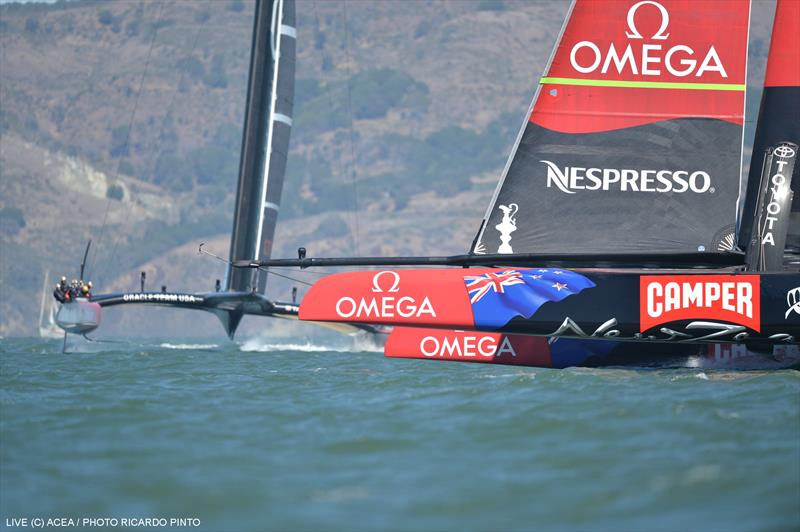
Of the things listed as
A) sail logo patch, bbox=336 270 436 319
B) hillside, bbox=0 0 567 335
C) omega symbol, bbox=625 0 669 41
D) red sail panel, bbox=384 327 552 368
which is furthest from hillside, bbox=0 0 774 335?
omega symbol, bbox=625 0 669 41

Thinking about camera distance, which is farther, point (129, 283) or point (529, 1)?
point (529, 1)

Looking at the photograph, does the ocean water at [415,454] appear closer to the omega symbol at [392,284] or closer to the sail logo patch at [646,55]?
the omega symbol at [392,284]

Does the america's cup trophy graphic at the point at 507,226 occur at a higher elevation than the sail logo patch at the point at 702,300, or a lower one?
higher

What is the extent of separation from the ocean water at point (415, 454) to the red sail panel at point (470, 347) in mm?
1356

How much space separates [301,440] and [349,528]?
210 centimetres

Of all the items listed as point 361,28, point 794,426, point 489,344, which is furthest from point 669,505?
point 361,28

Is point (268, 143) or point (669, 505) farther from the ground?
point (268, 143)

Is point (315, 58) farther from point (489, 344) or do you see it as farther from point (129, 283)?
point (489, 344)

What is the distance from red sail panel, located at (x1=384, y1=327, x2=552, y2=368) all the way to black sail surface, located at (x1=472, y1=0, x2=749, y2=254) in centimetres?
93

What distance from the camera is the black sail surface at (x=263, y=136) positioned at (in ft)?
75.6

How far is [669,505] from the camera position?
6742 millimetres

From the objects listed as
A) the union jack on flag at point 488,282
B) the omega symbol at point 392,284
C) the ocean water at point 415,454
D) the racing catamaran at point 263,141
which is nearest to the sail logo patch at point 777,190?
the ocean water at point 415,454

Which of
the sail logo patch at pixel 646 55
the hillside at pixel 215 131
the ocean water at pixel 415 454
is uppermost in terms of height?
the hillside at pixel 215 131

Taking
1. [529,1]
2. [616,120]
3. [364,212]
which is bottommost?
[616,120]
